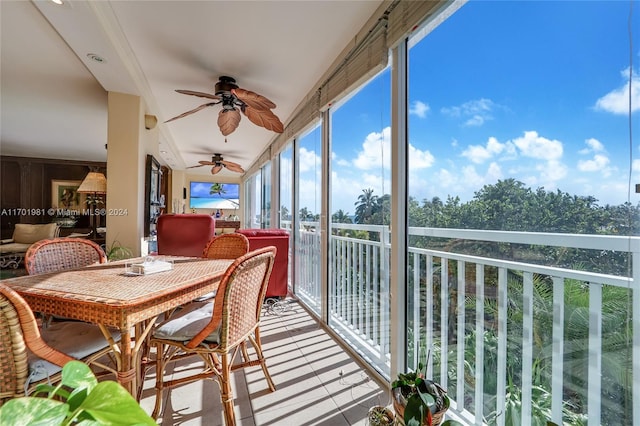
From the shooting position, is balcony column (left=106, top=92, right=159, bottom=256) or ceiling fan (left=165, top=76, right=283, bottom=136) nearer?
ceiling fan (left=165, top=76, right=283, bottom=136)

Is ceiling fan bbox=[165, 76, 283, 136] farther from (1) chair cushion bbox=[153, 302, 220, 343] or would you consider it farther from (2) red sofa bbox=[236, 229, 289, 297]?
(1) chair cushion bbox=[153, 302, 220, 343]

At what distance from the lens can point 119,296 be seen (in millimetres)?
1124

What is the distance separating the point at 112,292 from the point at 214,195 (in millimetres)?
8468

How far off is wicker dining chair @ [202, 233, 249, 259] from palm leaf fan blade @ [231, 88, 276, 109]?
117 centimetres

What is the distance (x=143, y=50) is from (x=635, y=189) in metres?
3.15

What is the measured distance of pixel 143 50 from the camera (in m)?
2.38

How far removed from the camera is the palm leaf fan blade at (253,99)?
7.84 feet

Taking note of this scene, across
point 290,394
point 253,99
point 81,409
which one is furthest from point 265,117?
point 81,409

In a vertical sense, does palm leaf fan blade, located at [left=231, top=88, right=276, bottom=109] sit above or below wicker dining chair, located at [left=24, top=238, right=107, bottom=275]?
above

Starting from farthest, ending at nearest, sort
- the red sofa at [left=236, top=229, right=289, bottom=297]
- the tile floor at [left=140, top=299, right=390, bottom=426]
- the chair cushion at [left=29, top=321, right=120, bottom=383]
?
the red sofa at [left=236, top=229, right=289, bottom=297] → the tile floor at [left=140, top=299, right=390, bottom=426] → the chair cushion at [left=29, top=321, right=120, bottom=383]

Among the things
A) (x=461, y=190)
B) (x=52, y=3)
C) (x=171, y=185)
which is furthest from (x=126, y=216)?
(x=171, y=185)

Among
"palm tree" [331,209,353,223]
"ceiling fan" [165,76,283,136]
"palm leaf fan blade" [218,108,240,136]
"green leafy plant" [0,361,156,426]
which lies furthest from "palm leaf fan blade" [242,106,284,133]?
"green leafy plant" [0,361,156,426]

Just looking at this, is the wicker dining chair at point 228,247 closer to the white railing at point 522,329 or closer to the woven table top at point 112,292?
the woven table top at point 112,292

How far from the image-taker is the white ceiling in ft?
6.16
